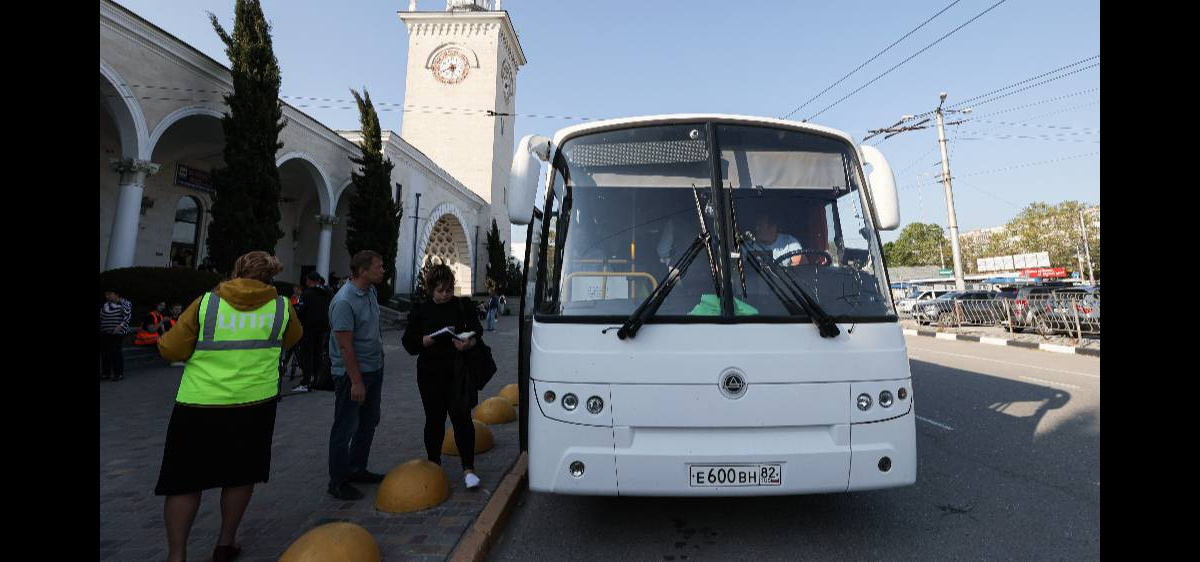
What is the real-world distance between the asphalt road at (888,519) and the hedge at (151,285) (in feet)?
34.7

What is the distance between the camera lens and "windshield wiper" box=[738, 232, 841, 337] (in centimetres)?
284

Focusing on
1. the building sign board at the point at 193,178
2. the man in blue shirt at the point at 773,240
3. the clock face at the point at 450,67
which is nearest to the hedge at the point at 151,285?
the building sign board at the point at 193,178

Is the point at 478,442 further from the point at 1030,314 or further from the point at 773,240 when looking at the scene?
the point at 1030,314

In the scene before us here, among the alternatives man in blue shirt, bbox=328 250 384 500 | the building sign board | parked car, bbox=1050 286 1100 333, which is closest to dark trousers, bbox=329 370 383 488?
man in blue shirt, bbox=328 250 384 500

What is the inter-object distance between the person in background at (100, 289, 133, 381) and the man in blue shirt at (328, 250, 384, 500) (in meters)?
7.66

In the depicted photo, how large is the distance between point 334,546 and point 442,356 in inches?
61.1

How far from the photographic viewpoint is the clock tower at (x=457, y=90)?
39375 millimetres

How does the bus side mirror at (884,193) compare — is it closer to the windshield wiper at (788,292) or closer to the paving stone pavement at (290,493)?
the windshield wiper at (788,292)

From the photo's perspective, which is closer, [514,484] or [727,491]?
[727,491]

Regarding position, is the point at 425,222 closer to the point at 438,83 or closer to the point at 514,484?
the point at 438,83

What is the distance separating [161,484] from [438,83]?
41.9 m

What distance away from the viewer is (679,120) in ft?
11.4
